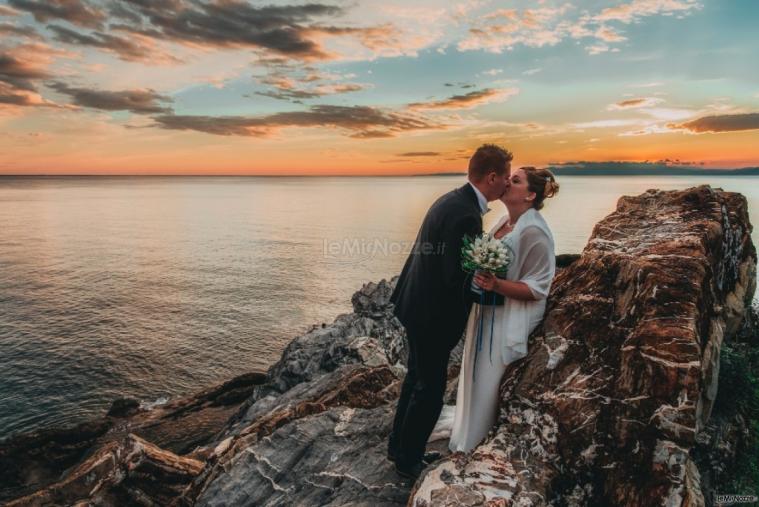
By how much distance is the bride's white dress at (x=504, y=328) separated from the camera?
6.25m

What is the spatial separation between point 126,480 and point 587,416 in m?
10.5

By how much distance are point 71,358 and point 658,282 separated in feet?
127

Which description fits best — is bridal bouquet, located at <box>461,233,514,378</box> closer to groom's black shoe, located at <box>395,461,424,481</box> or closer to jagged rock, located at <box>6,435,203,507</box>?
groom's black shoe, located at <box>395,461,424,481</box>

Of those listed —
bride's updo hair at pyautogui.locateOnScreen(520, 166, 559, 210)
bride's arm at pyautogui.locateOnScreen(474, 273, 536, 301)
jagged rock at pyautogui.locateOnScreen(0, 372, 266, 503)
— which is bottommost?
jagged rock at pyautogui.locateOnScreen(0, 372, 266, 503)

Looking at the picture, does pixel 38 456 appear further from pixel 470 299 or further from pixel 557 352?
pixel 557 352

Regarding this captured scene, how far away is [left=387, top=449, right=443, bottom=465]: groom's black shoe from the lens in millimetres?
6919

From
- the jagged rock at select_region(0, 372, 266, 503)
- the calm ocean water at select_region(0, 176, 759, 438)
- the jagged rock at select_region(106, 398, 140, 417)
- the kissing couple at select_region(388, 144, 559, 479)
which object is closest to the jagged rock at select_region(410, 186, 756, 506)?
the kissing couple at select_region(388, 144, 559, 479)

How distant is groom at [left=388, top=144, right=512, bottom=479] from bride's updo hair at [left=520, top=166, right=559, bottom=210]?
56cm

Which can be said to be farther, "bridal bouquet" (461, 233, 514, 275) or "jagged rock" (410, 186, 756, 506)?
"bridal bouquet" (461, 233, 514, 275)

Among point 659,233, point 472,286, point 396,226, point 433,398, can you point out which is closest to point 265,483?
point 433,398

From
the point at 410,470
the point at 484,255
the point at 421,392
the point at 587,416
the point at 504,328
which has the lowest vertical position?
the point at 410,470

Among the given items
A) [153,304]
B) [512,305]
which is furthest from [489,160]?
[153,304]

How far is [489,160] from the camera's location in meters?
5.93

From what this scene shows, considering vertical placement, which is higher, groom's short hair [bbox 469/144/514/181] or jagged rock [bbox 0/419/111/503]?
groom's short hair [bbox 469/144/514/181]
